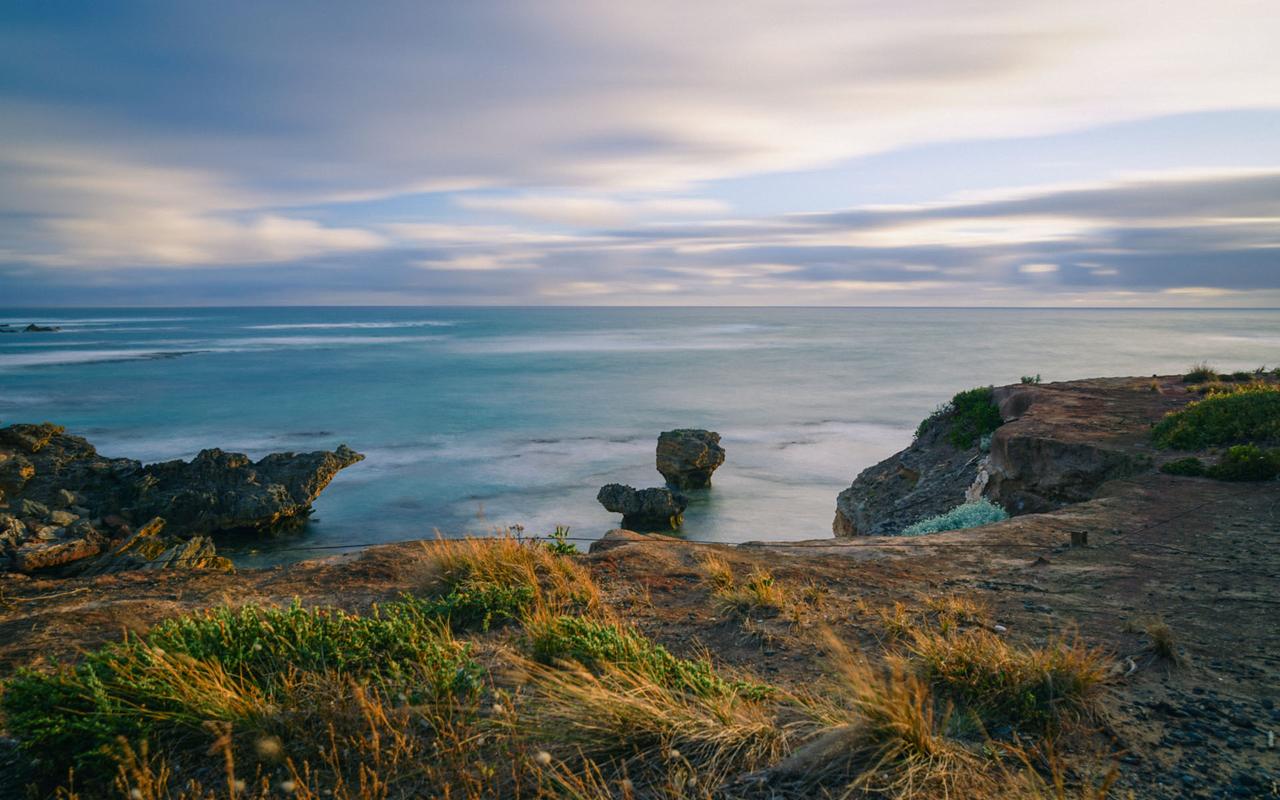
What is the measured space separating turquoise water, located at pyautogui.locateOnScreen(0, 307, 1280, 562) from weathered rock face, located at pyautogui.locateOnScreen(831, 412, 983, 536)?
2744 millimetres

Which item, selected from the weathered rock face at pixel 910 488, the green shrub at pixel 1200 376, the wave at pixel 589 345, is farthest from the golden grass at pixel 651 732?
the wave at pixel 589 345

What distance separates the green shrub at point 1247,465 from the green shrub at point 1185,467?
179 millimetres

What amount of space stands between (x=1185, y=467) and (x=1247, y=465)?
78cm

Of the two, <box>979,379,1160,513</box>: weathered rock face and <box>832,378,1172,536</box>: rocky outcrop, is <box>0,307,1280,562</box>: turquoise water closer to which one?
<box>832,378,1172,536</box>: rocky outcrop

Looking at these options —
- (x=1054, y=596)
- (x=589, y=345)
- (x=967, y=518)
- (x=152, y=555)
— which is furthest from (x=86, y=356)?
(x=1054, y=596)

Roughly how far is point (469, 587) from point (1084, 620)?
5172 mm

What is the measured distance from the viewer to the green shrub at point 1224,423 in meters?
12.0

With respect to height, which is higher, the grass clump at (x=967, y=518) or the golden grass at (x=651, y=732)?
the golden grass at (x=651, y=732)

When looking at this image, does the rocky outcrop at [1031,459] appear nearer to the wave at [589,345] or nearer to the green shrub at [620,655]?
the green shrub at [620,655]

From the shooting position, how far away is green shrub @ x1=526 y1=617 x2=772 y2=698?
4125 mm

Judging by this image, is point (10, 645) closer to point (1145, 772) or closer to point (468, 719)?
point (468, 719)

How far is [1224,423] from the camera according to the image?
40.7 ft

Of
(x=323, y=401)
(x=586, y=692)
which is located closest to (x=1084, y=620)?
(x=586, y=692)

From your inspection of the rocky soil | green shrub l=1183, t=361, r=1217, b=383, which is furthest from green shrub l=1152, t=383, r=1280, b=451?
green shrub l=1183, t=361, r=1217, b=383
